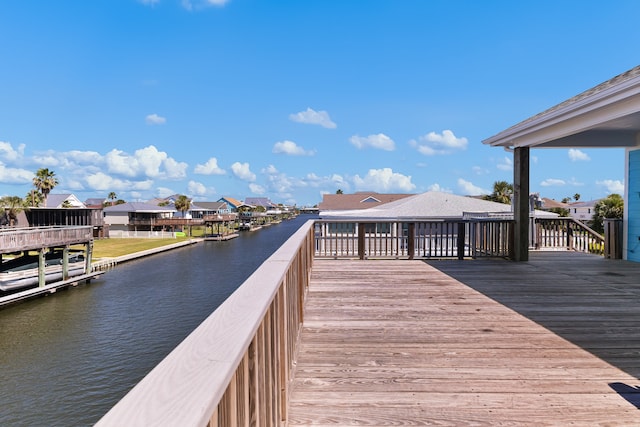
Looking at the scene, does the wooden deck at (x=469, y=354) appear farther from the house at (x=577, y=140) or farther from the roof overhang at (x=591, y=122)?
the roof overhang at (x=591, y=122)

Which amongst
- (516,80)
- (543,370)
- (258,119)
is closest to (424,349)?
(543,370)

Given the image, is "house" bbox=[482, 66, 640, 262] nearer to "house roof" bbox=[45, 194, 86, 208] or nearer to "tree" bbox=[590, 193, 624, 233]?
"tree" bbox=[590, 193, 624, 233]

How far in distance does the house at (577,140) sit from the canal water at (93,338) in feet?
41.6

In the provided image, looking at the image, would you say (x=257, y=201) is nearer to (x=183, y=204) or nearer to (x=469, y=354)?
(x=183, y=204)

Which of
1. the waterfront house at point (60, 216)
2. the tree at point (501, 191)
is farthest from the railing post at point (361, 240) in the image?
the waterfront house at point (60, 216)

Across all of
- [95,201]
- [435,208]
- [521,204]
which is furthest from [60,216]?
[95,201]

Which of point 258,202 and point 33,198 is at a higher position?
point 258,202

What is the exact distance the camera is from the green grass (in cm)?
3672

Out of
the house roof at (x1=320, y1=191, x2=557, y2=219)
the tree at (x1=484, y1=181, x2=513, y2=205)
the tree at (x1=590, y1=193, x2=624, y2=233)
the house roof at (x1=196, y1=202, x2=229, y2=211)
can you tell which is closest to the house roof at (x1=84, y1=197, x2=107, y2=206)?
the house roof at (x1=196, y1=202, x2=229, y2=211)

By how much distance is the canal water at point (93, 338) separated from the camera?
12.1 meters

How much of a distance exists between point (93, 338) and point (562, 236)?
1861 cm

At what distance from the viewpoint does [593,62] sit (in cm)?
993

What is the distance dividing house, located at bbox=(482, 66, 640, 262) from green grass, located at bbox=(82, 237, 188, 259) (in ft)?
120

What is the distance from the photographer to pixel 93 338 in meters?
17.0
